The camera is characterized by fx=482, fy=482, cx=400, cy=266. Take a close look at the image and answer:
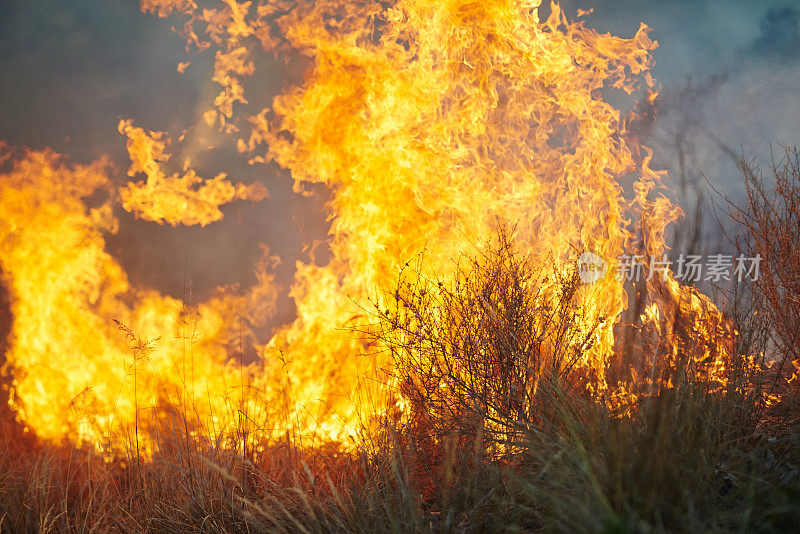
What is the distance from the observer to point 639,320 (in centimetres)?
448

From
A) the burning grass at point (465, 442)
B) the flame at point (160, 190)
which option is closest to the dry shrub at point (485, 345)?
the burning grass at point (465, 442)

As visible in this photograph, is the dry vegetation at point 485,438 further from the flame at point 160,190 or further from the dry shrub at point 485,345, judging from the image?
the flame at point 160,190

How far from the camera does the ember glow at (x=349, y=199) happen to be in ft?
16.4

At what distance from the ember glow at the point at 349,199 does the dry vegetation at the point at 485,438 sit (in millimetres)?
581

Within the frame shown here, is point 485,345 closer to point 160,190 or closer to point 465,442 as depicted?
point 465,442

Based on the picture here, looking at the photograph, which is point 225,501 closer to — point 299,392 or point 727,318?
point 299,392

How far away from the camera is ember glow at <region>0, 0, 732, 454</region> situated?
5.01m

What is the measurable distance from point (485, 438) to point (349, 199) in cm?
325

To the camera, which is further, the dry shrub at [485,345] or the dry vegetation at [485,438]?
the dry shrub at [485,345]

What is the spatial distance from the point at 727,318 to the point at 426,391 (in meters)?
2.51

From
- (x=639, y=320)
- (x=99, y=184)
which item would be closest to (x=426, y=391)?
(x=639, y=320)

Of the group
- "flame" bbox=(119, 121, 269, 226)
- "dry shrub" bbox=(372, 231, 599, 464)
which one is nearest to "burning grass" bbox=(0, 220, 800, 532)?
"dry shrub" bbox=(372, 231, 599, 464)

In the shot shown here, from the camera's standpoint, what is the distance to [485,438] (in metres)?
3.10

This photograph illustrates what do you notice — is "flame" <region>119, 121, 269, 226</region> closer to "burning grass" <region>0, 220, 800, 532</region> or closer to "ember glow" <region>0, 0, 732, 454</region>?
"ember glow" <region>0, 0, 732, 454</region>
